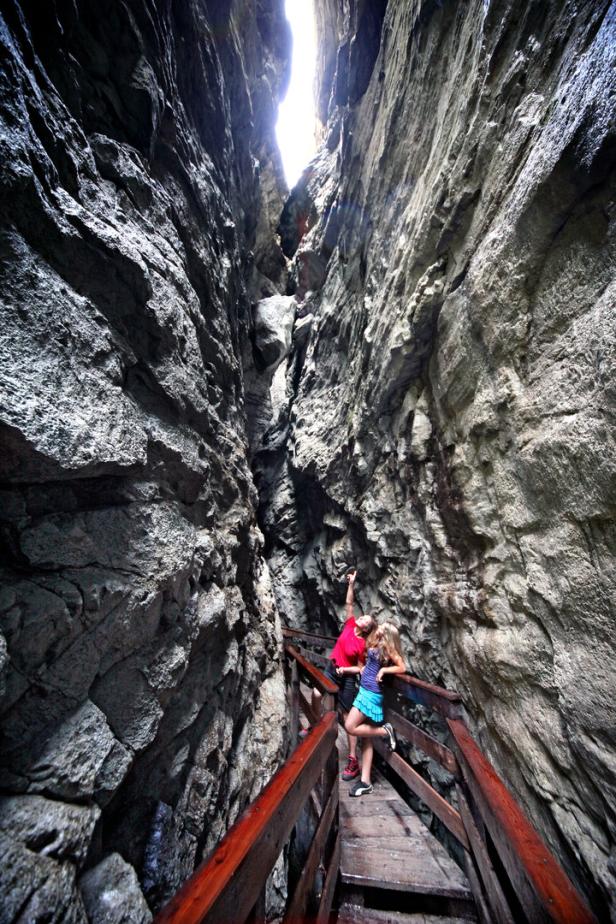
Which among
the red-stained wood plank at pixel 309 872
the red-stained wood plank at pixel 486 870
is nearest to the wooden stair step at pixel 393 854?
the red-stained wood plank at pixel 486 870

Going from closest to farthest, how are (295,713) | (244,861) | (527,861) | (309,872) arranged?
(244,861)
(527,861)
(309,872)
(295,713)

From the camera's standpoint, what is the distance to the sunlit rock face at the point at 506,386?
2361 millimetres

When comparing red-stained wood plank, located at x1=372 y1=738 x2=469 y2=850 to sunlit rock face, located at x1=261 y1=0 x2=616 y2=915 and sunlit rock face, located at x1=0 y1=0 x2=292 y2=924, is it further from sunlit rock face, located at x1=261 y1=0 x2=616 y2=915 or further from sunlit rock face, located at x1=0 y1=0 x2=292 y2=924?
sunlit rock face, located at x1=0 y1=0 x2=292 y2=924

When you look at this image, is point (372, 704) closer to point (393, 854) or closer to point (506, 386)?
point (393, 854)

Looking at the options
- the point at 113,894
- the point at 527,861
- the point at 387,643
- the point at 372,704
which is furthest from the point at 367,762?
the point at 527,861

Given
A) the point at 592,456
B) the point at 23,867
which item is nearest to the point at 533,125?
the point at 592,456

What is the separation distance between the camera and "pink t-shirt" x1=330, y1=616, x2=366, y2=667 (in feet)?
14.7

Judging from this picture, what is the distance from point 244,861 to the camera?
101 cm

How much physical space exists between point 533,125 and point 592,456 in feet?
9.07

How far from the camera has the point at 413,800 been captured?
5176mm

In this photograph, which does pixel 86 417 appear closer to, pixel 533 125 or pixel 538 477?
pixel 538 477

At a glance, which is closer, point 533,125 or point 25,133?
point 25,133

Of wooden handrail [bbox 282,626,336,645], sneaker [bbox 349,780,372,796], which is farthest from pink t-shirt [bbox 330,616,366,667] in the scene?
wooden handrail [bbox 282,626,336,645]

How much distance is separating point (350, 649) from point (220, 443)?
3299 millimetres
